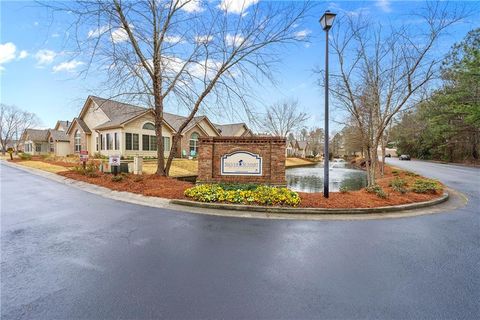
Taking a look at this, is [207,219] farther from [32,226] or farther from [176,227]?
[32,226]

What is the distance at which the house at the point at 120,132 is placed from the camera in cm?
2321

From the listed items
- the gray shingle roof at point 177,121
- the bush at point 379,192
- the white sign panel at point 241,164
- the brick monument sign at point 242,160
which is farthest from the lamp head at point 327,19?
the gray shingle roof at point 177,121

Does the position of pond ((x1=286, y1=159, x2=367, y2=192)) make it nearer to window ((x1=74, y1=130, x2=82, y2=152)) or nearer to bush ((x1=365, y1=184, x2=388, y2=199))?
bush ((x1=365, y1=184, x2=388, y2=199))

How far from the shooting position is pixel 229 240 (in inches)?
175

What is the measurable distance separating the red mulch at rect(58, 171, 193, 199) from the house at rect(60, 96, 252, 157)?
1046 centimetres

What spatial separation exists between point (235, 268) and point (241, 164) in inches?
248

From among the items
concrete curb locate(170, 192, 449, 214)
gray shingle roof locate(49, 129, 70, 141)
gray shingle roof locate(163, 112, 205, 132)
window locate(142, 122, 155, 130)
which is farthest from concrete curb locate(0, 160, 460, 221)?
gray shingle roof locate(49, 129, 70, 141)

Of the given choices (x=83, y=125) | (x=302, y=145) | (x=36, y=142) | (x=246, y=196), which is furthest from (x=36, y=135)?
(x=302, y=145)

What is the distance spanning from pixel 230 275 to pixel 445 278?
10.0ft

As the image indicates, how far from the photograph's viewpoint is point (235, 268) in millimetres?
3383

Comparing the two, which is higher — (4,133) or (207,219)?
(4,133)

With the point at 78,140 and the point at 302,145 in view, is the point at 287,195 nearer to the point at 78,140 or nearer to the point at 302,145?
the point at 78,140

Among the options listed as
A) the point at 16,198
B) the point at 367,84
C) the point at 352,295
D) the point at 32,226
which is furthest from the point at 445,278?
the point at 16,198

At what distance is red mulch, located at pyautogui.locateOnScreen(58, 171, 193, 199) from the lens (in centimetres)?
842
